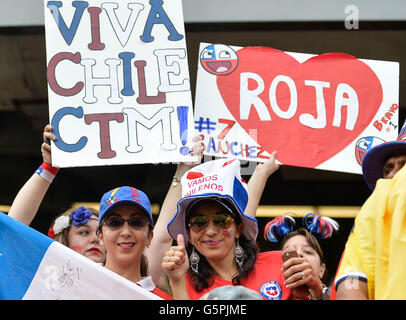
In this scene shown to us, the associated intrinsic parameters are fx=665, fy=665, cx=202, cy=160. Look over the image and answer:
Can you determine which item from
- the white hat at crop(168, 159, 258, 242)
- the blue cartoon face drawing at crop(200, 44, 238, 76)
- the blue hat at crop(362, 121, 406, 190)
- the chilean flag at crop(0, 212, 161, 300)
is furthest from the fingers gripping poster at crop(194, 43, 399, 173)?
the chilean flag at crop(0, 212, 161, 300)

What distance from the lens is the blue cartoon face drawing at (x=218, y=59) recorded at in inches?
165

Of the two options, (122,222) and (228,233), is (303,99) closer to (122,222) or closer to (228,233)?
(228,233)

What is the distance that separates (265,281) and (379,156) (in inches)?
29.0

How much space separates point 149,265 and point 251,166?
1465mm

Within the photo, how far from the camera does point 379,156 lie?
2854mm

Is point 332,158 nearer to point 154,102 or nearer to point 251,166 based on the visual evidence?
point 251,166

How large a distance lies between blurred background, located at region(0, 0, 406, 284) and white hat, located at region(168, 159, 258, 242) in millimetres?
2545

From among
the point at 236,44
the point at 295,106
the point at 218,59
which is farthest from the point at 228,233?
the point at 236,44

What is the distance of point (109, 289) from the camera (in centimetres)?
259

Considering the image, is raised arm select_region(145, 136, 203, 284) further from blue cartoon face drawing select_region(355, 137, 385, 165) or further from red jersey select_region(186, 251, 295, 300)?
blue cartoon face drawing select_region(355, 137, 385, 165)

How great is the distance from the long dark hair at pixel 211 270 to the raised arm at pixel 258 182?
41cm
